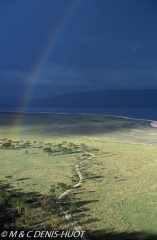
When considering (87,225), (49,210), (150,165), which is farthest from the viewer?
(150,165)

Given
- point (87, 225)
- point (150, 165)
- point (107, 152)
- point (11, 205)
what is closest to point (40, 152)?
point (107, 152)

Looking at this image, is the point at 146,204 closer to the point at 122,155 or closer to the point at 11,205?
the point at 11,205

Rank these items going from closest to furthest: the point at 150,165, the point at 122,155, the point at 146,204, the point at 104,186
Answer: the point at 146,204 < the point at 104,186 < the point at 150,165 < the point at 122,155

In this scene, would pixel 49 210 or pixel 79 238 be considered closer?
pixel 79 238

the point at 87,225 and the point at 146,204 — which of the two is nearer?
the point at 87,225

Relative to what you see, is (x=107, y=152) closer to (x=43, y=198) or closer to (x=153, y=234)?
(x=43, y=198)

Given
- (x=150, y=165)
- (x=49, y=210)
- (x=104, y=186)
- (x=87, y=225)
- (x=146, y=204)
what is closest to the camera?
(x=87, y=225)

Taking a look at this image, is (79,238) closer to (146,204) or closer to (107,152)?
(146,204)

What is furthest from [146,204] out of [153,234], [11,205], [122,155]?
[122,155]

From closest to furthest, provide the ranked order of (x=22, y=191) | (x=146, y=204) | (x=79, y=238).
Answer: (x=79, y=238), (x=146, y=204), (x=22, y=191)
